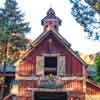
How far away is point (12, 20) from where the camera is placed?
33719mm

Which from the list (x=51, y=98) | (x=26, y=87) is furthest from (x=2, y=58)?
(x=51, y=98)

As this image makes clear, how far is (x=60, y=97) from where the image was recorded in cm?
3412

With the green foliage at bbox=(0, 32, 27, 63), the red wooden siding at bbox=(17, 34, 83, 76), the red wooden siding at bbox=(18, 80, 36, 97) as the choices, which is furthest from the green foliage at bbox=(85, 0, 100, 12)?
the red wooden siding at bbox=(18, 80, 36, 97)

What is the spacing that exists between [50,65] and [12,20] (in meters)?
5.56

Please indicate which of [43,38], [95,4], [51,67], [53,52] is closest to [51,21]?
[43,38]

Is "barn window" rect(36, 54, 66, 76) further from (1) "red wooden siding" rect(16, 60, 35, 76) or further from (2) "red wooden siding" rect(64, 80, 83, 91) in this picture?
(2) "red wooden siding" rect(64, 80, 83, 91)

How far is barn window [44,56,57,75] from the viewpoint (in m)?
32.4

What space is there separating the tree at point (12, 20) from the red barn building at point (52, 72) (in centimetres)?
213

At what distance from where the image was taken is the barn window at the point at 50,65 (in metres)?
32.4

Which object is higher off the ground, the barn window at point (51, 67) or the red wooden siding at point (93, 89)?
the barn window at point (51, 67)

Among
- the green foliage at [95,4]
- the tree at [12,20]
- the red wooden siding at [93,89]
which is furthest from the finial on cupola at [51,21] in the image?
the green foliage at [95,4]

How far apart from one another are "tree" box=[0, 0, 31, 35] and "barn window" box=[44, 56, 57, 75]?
3.35 m

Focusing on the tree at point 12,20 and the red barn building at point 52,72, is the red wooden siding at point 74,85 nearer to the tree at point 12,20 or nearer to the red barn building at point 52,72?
the red barn building at point 52,72

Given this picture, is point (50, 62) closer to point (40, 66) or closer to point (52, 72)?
point (52, 72)
